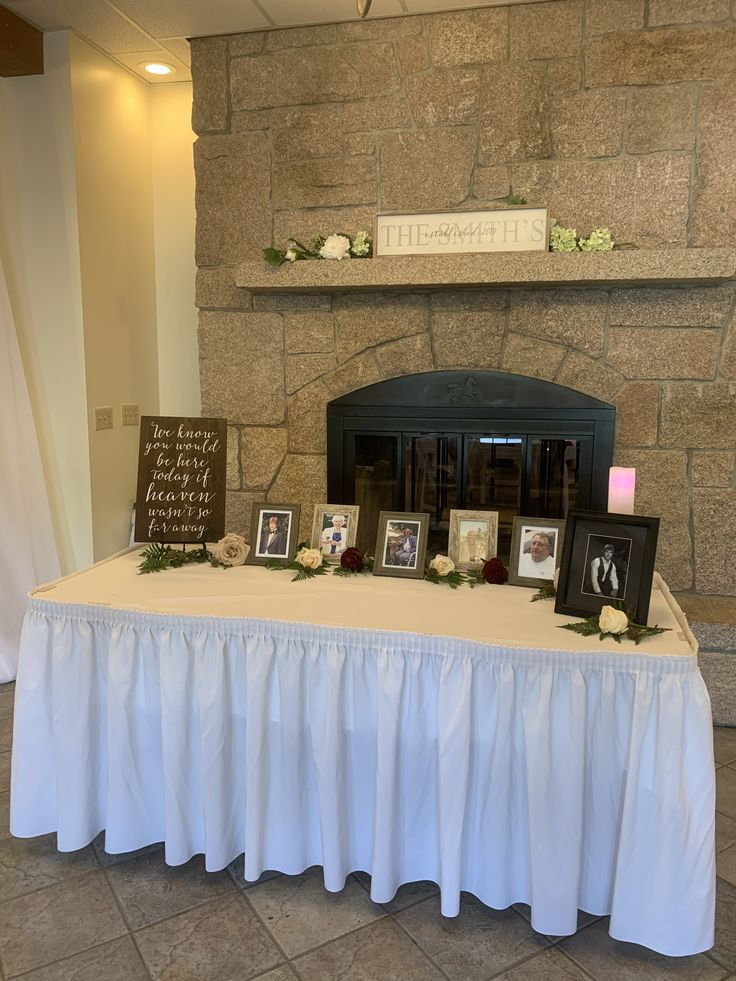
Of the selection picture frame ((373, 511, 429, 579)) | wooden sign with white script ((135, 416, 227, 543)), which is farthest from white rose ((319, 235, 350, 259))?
picture frame ((373, 511, 429, 579))

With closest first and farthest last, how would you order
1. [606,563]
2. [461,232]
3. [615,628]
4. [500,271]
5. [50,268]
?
[615,628] → [606,563] → [500,271] → [461,232] → [50,268]

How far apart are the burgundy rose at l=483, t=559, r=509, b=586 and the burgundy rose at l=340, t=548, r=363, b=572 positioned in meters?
0.34

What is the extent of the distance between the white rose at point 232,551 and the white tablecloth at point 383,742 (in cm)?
15

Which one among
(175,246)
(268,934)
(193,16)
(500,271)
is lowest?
(268,934)

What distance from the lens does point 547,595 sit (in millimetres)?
1808

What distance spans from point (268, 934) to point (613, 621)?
1.01 m

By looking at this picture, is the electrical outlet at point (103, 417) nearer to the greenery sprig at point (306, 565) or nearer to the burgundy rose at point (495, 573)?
the greenery sprig at point (306, 565)

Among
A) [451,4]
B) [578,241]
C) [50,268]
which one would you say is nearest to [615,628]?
[578,241]

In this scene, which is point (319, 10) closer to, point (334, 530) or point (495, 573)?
point (334, 530)

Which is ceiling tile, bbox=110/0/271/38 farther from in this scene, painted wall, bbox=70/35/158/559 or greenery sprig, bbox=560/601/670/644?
greenery sprig, bbox=560/601/670/644

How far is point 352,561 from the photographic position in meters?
1.98

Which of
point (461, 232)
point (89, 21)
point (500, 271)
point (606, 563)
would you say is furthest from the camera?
point (89, 21)

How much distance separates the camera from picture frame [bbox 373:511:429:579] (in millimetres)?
1979

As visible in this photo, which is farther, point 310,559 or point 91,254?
point 91,254
